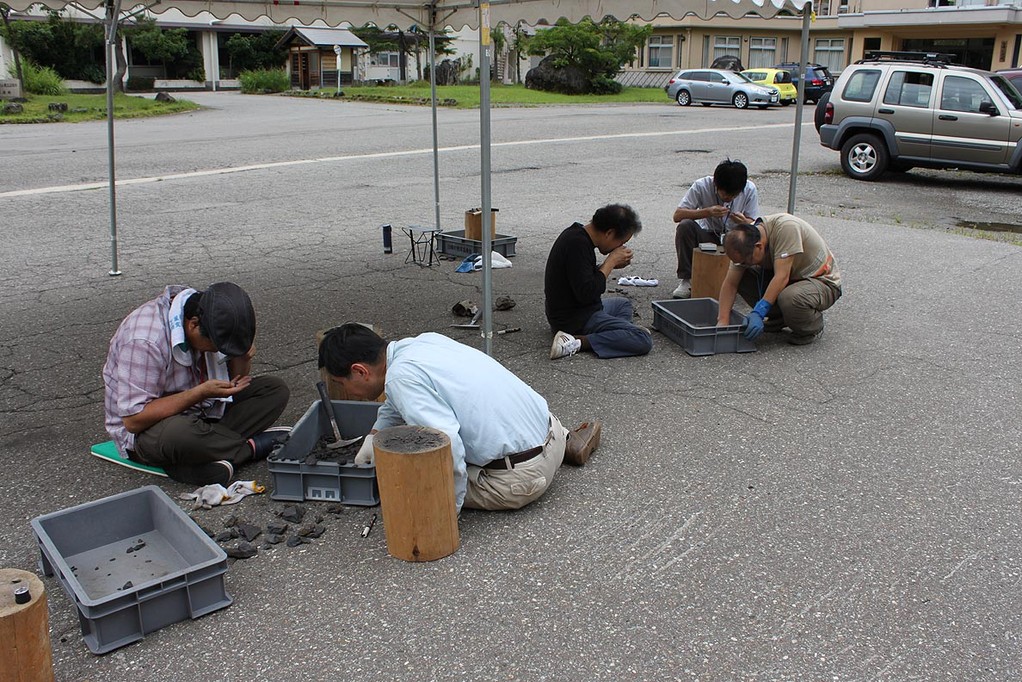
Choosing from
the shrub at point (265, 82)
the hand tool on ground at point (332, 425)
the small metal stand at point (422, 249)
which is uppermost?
the shrub at point (265, 82)

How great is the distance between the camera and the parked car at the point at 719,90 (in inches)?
1273

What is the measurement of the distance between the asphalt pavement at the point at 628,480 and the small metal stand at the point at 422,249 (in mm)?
297

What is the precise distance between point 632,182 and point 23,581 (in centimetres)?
1255

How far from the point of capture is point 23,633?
261 cm

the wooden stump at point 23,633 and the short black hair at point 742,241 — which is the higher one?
the short black hair at point 742,241

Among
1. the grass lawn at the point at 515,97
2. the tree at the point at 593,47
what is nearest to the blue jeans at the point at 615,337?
the grass lawn at the point at 515,97

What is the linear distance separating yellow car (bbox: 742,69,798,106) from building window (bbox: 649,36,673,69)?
16.8 m

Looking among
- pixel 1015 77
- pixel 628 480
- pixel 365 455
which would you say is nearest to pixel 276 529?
pixel 365 455

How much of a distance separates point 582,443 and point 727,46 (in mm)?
50799

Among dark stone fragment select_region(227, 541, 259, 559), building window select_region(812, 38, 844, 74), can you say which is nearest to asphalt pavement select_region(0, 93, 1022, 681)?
dark stone fragment select_region(227, 541, 259, 559)

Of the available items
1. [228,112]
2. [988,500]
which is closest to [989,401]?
[988,500]

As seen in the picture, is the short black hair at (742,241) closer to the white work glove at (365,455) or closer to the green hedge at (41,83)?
the white work glove at (365,455)

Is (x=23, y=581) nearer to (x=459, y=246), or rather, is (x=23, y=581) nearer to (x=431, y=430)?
(x=431, y=430)

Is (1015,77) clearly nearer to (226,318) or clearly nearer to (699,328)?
(699,328)
